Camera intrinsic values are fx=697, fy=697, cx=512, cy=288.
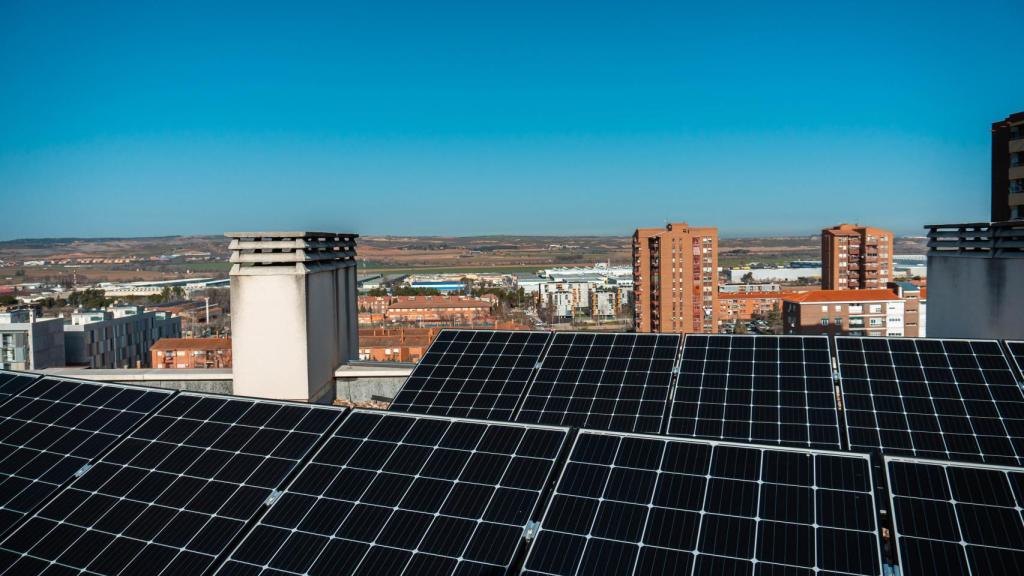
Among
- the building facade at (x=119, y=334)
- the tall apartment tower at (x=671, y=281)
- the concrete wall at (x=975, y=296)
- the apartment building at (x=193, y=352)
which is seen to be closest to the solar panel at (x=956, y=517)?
the concrete wall at (x=975, y=296)

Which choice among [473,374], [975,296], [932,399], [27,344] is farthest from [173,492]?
[27,344]

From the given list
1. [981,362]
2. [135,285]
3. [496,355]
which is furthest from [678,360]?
[135,285]

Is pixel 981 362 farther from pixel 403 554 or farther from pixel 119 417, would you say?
pixel 119 417

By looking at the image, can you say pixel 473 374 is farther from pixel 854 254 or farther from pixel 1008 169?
pixel 854 254

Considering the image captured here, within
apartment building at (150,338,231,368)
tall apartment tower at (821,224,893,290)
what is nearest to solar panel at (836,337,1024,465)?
apartment building at (150,338,231,368)

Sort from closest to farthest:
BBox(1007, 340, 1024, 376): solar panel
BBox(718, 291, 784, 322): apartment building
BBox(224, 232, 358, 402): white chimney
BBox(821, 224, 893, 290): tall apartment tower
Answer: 1. BBox(1007, 340, 1024, 376): solar panel
2. BBox(224, 232, 358, 402): white chimney
3. BBox(821, 224, 893, 290): tall apartment tower
4. BBox(718, 291, 784, 322): apartment building

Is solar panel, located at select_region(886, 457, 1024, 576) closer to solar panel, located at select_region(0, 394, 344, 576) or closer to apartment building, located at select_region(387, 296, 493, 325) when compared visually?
solar panel, located at select_region(0, 394, 344, 576)
